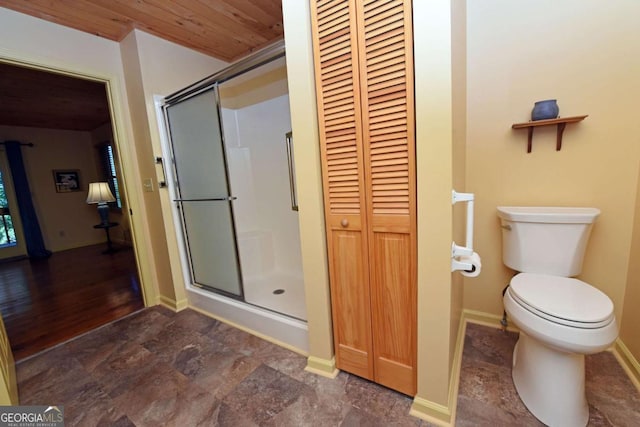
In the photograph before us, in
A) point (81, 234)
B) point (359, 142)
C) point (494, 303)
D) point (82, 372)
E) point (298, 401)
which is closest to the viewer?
point (359, 142)

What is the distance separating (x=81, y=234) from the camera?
5.20m

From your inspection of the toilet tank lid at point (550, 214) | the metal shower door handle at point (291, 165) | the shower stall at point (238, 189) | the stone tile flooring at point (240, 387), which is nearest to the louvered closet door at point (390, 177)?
the stone tile flooring at point (240, 387)

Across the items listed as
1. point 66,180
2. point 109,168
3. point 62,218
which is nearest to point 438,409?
point 109,168

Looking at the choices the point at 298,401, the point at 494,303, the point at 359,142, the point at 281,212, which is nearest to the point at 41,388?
the point at 298,401

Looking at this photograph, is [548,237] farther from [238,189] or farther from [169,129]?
[169,129]

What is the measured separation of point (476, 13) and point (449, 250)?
4.77 feet

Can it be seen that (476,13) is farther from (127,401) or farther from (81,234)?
(81,234)

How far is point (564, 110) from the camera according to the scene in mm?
1334

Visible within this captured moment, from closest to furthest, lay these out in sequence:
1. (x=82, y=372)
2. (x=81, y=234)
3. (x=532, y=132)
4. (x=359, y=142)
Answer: (x=359, y=142) < (x=532, y=132) < (x=82, y=372) < (x=81, y=234)

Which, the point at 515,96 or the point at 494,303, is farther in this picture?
the point at 494,303

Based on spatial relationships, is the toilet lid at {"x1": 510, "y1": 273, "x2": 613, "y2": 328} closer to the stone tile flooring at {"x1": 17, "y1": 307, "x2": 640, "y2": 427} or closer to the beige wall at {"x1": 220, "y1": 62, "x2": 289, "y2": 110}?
the stone tile flooring at {"x1": 17, "y1": 307, "x2": 640, "y2": 427}

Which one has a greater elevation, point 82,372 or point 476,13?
point 476,13

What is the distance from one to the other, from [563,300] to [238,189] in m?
2.52

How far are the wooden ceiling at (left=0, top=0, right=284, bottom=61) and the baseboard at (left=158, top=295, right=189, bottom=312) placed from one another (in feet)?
7.46
